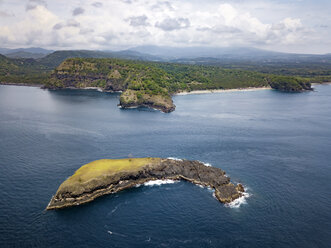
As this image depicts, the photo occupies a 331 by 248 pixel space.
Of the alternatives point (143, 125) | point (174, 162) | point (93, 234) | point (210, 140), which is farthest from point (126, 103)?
point (93, 234)

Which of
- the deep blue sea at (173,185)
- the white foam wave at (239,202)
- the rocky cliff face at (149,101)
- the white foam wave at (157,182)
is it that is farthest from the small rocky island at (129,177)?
the rocky cliff face at (149,101)

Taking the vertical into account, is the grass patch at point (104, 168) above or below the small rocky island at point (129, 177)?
above

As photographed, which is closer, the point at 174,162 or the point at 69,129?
the point at 174,162

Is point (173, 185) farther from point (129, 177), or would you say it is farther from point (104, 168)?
point (104, 168)

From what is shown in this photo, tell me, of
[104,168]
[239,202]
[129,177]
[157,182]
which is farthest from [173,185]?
[104,168]

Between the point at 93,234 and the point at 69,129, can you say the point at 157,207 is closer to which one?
the point at 93,234

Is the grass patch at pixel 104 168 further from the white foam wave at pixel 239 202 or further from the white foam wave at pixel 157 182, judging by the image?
the white foam wave at pixel 239 202

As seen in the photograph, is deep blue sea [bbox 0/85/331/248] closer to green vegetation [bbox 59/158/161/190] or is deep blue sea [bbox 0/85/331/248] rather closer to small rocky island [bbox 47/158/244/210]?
small rocky island [bbox 47/158/244/210]
